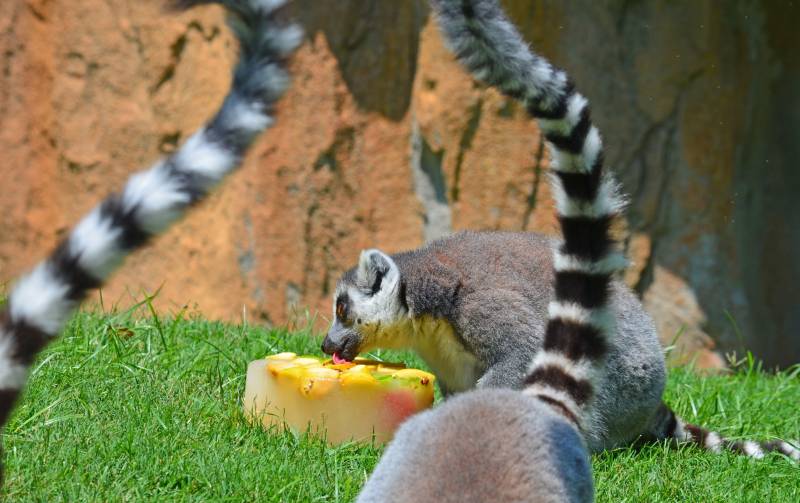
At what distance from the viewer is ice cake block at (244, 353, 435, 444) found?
4.38 m

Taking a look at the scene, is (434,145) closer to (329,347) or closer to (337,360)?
(329,347)

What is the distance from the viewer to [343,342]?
5137 millimetres

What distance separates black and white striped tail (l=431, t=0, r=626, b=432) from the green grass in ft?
2.42

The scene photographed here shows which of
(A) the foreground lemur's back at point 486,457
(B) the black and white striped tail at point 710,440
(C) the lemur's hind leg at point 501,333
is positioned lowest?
(B) the black and white striped tail at point 710,440

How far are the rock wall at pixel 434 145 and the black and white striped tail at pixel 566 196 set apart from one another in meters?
4.25

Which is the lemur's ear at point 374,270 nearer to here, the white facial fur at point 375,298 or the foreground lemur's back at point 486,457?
the white facial fur at point 375,298

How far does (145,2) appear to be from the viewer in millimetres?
8711

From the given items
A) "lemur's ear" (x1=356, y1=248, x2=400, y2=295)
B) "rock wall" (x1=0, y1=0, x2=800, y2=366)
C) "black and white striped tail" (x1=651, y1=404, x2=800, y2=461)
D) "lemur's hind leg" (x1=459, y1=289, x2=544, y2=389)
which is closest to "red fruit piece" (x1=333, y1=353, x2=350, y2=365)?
"lemur's ear" (x1=356, y1=248, x2=400, y2=295)

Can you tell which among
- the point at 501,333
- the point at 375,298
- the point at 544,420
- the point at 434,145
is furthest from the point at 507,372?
the point at 434,145

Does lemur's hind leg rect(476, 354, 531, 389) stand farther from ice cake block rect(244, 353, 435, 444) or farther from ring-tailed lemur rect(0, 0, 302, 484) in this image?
ring-tailed lemur rect(0, 0, 302, 484)

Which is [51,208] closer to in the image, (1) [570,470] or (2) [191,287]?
(2) [191,287]

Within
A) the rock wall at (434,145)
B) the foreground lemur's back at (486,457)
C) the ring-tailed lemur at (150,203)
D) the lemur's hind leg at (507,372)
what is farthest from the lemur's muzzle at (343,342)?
the ring-tailed lemur at (150,203)

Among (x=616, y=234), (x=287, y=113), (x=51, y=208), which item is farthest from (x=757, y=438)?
(x=51, y=208)

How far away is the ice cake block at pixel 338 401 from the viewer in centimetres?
438
